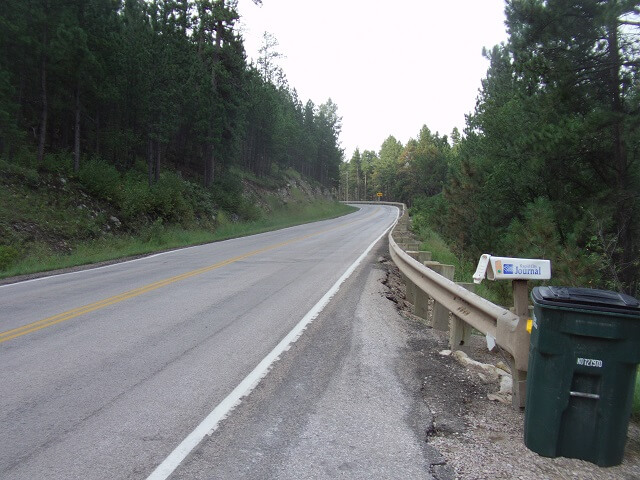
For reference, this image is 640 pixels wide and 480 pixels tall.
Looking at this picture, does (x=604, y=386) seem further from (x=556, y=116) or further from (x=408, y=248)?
(x=556, y=116)

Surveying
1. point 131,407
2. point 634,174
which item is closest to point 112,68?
point 634,174

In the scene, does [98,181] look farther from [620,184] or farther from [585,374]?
[585,374]

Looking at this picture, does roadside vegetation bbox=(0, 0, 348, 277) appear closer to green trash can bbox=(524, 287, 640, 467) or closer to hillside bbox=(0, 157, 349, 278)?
hillside bbox=(0, 157, 349, 278)

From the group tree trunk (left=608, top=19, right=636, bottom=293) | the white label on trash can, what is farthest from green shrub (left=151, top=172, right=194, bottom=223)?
the white label on trash can

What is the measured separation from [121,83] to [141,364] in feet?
82.4

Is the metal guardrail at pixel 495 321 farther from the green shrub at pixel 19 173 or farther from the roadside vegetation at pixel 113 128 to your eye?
the green shrub at pixel 19 173

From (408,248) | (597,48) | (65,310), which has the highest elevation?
(597,48)

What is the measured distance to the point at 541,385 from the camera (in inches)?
142

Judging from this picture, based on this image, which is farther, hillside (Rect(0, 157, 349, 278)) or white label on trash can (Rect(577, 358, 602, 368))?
hillside (Rect(0, 157, 349, 278))

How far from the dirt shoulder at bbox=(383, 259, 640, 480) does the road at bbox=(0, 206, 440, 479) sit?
1.32 ft

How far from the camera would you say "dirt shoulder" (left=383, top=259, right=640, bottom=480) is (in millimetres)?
3482

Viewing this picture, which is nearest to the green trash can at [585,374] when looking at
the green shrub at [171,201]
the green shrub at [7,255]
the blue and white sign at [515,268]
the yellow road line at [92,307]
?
the blue and white sign at [515,268]

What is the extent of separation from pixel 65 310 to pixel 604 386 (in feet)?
25.5

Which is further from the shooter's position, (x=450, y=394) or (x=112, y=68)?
(x=112, y=68)
